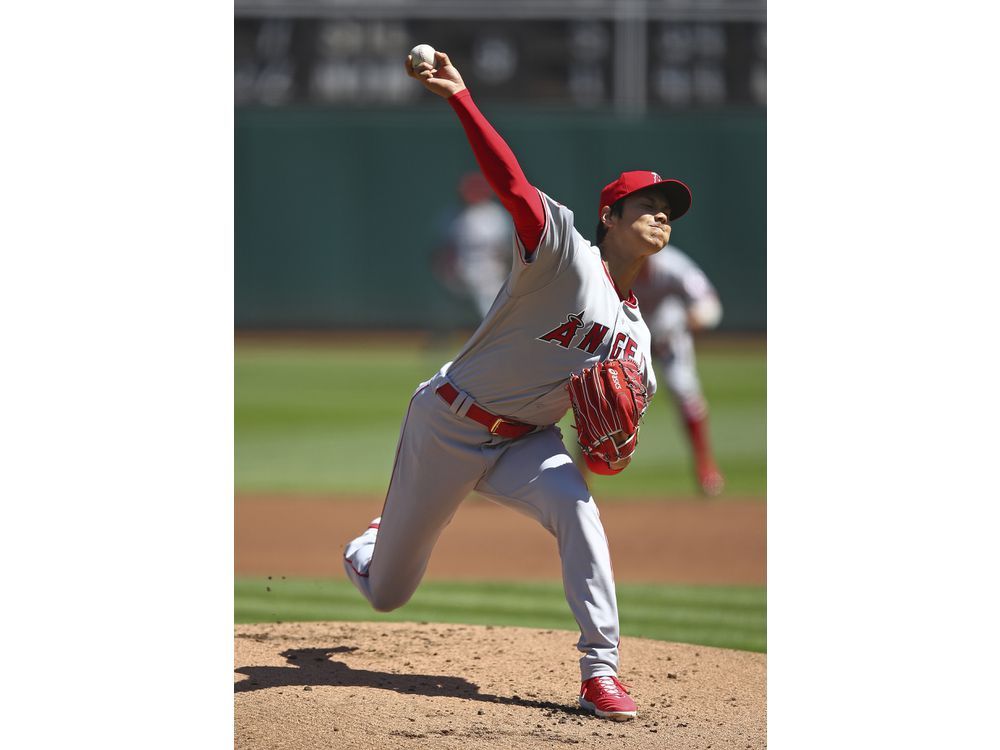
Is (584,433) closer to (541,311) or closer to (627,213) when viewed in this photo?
(541,311)

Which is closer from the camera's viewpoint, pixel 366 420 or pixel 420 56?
pixel 420 56

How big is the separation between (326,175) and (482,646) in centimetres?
1032

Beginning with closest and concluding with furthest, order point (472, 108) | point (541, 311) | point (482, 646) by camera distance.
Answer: point (472, 108), point (541, 311), point (482, 646)

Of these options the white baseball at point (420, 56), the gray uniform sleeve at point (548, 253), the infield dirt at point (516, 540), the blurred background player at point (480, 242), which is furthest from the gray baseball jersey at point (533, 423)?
the blurred background player at point (480, 242)

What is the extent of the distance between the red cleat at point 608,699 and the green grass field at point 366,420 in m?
4.43

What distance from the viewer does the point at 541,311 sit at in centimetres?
312

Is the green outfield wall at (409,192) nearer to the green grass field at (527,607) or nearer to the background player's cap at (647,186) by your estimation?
the green grass field at (527,607)

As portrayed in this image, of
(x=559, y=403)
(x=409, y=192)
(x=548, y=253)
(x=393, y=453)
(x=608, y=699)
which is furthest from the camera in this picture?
(x=409, y=192)

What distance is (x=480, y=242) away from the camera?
41.9 ft

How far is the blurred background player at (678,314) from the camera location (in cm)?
687

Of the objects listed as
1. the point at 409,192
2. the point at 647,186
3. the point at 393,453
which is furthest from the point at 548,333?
the point at 409,192

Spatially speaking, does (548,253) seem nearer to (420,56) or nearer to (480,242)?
(420,56)

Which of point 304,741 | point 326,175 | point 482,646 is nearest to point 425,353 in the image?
point 326,175

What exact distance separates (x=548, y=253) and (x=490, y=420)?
495 millimetres
